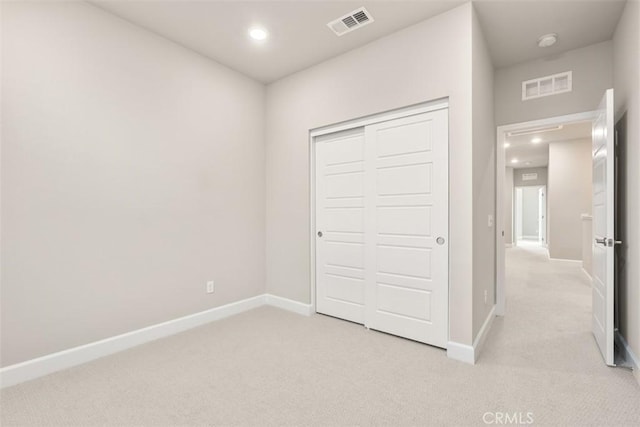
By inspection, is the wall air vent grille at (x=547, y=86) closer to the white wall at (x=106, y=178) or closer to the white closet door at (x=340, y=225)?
the white closet door at (x=340, y=225)

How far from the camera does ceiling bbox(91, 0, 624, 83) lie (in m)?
2.55

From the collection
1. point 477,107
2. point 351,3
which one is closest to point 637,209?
point 477,107

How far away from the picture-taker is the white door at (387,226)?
273cm

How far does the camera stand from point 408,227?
2900mm

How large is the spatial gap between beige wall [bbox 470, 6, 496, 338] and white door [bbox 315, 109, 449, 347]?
26 centimetres

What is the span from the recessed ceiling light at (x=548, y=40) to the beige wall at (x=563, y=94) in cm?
35

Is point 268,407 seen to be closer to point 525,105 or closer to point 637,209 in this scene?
point 637,209

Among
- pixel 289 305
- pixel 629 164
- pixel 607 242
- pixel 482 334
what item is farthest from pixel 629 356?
pixel 289 305

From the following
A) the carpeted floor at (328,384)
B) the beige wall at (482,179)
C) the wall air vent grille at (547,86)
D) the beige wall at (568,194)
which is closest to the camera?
the carpeted floor at (328,384)

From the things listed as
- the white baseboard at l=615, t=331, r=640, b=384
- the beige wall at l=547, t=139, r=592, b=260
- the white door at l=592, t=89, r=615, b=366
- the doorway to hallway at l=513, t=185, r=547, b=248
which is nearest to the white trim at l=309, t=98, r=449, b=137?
the white door at l=592, t=89, r=615, b=366

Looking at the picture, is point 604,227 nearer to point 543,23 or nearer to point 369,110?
point 543,23

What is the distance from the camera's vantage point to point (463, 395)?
6.64 feet

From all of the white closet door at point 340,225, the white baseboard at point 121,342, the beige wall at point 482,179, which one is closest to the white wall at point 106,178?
the white baseboard at point 121,342

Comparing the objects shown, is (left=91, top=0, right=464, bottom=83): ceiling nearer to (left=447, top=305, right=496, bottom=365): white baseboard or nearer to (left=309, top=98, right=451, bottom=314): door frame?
(left=309, top=98, right=451, bottom=314): door frame
